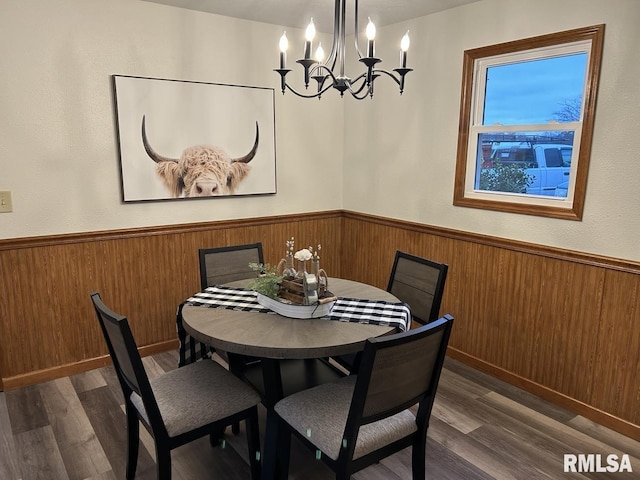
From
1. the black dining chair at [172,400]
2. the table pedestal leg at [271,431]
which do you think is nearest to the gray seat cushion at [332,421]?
the table pedestal leg at [271,431]

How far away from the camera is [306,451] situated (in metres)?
2.32

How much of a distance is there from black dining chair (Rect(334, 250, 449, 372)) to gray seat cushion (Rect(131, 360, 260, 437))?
2.33 feet

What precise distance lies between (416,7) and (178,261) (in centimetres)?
237

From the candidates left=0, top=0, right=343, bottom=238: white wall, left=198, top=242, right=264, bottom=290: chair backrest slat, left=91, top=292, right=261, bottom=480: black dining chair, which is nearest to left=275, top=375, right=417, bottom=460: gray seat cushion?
left=91, top=292, right=261, bottom=480: black dining chair

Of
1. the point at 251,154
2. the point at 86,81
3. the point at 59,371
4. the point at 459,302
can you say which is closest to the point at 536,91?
the point at 459,302

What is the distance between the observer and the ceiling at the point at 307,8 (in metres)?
2.98

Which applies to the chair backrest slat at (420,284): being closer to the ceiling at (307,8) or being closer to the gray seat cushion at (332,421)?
the gray seat cushion at (332,421)

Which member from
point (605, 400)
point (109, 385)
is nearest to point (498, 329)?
point (605, 400)

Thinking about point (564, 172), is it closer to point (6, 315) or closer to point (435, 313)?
point (435, 313)

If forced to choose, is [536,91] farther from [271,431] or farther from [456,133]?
[271,431]

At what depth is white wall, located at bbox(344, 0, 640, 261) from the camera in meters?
2.35

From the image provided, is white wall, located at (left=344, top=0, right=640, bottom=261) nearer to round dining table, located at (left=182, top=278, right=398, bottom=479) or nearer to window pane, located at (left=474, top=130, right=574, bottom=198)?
window pane, located at (left=474, top=130, right=574, bottom=198)

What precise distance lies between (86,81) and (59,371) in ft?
6.00

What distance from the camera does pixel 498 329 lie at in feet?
9.99
